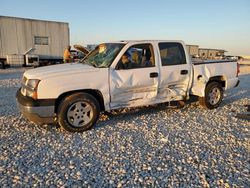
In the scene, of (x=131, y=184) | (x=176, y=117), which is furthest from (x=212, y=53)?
(x=131, y=184)

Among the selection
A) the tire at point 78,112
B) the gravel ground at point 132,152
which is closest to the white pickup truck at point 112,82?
the tire at point 78,112

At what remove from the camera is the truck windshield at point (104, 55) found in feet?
17.1

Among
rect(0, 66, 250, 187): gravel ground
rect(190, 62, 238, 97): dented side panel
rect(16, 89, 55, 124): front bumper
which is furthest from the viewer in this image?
rect(190, 62, 238, 97): dented side panel

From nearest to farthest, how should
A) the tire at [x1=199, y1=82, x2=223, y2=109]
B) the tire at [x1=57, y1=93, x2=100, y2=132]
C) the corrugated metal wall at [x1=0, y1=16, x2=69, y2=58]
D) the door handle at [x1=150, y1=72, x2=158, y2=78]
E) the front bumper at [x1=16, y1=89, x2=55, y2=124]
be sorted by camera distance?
the front bumper at [x1=16, y1=89, x2=55, y2=124] < the tire at [x1=57, y1=93, x2=100, y2=132] < the door handle at [x1=150, y1=72, x2=158, y2=78] < the tire at [x1=199, y1=82, x2=223, y2=109] < the corrugated metal wall at [x1=0, y1=16, x2=69, y2=58]

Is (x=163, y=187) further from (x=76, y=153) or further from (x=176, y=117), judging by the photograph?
(x=176, y=117)

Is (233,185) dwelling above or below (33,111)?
below

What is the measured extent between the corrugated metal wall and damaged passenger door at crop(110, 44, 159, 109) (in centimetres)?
1717

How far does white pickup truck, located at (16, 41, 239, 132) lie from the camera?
4.62 meters

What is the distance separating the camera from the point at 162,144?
Answer: 4.34 m

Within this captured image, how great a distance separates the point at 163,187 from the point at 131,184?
40cm

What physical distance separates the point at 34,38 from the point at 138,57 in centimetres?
1738

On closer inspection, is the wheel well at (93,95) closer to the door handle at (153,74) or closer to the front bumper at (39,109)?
the front bumper at (39,109)

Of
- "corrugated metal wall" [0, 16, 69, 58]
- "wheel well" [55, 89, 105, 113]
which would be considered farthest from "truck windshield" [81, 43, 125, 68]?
"corrugated metal wall" [0, 16, 69, 58]

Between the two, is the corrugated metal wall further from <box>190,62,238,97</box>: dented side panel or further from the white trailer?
<box>190,62,238,97</box>: dented side panel
